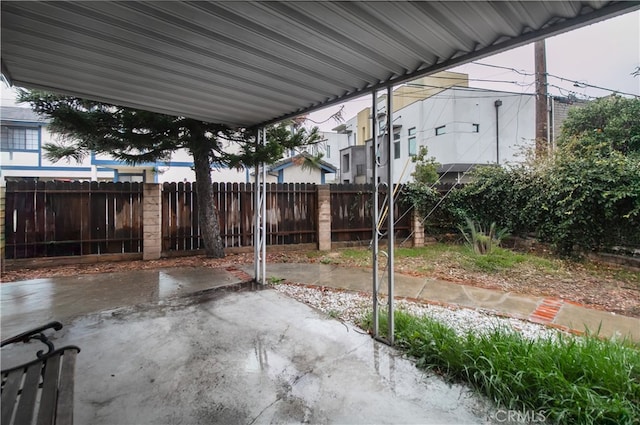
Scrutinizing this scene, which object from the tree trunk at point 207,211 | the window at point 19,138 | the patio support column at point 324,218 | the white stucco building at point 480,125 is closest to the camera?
the tree trunk at point 207,211

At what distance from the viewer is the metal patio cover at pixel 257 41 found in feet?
5.57

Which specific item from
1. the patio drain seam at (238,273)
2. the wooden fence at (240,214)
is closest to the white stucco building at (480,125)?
the wooden fence at (240,214)

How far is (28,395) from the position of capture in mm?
1396

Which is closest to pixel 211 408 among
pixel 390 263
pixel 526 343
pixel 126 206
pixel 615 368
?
pixel 390 263

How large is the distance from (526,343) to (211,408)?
229cm

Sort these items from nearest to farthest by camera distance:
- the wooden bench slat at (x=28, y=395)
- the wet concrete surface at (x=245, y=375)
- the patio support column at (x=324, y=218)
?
the wooden bench slat at (x=28, y=395) < the wet concrete surface at (x=245, y=375) < the patio support column at (x=324, y=218)

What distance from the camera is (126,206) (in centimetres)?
627

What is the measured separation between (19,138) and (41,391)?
737 inches

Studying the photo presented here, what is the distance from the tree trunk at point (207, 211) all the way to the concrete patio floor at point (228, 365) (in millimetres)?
2489

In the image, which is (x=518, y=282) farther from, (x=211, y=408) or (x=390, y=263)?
(x=211, y=408)

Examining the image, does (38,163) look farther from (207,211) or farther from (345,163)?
(345,163)

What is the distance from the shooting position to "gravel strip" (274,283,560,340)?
294 cm

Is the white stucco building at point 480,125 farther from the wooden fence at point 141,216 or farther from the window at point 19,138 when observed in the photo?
the window at point 19,138

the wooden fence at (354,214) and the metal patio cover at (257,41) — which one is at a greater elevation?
the metal patio cover at (257,41)
